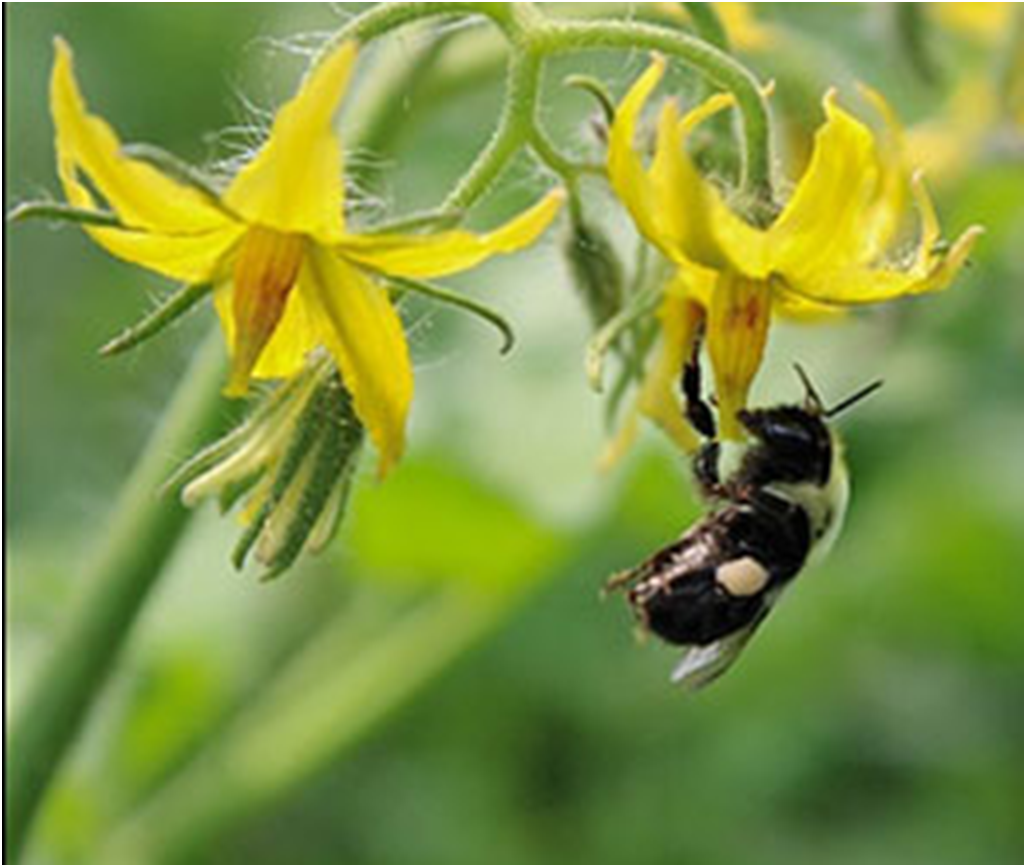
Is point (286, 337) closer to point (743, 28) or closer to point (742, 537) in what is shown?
point (742, 537)

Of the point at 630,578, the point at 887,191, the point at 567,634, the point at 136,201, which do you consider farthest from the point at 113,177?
the point at 567,634

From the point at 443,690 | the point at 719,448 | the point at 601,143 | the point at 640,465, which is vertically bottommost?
the point at 443,690

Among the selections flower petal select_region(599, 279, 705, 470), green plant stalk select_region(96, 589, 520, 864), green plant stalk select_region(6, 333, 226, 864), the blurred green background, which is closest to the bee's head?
flower petal select_region(599, 279, 705, 470)

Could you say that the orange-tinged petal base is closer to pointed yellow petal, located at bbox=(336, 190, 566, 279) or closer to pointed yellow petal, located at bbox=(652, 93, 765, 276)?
pointed yellow petal, located at bbox=(336, 190, 566, 279)

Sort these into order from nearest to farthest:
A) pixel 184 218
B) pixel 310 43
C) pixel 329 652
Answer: pixel 184 218
pixel 329 652
pixel 310 43

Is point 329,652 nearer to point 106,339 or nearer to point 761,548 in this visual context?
point 106,339

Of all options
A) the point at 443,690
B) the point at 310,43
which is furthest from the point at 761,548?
the point at 310,43
